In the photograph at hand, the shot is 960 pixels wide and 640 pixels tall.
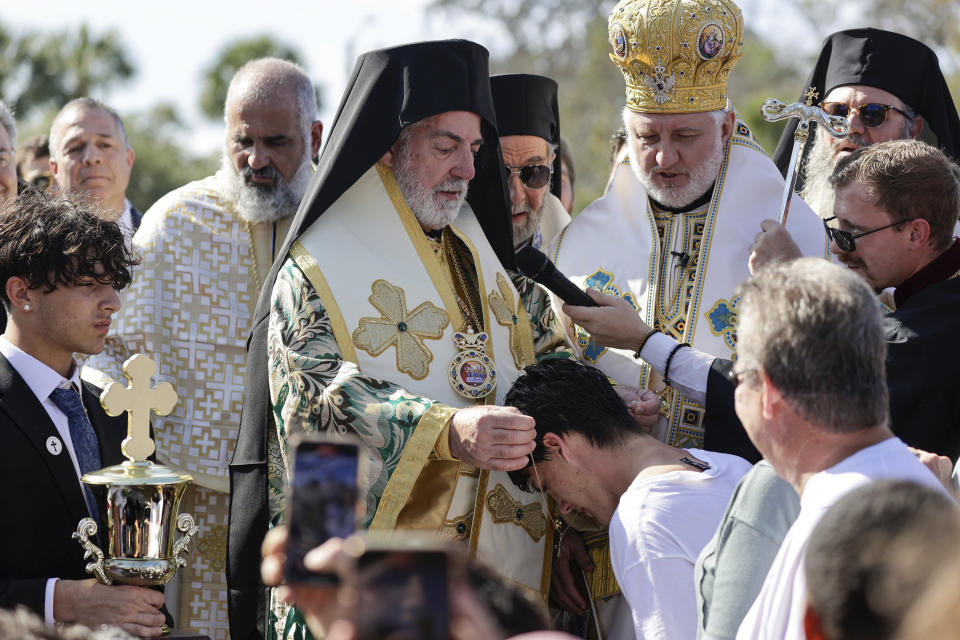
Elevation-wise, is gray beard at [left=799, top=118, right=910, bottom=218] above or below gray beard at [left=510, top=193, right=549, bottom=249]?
above

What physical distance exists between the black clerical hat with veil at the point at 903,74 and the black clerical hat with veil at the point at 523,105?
119cm

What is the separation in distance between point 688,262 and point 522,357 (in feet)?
2.93

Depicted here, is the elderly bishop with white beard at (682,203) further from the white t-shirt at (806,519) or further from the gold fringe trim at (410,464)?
the white t-shirt at (806,519)

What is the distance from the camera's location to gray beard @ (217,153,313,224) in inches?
213

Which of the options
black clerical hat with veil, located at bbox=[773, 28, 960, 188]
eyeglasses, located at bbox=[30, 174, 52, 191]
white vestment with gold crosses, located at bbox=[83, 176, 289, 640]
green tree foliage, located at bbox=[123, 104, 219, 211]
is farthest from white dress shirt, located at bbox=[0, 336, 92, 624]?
green tree foliage, located at bbox=[123, 104, 219, 211]

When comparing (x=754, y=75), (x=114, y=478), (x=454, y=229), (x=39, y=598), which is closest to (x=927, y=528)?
(x=114, y=478)

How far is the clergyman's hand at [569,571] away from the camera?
14.3 ft

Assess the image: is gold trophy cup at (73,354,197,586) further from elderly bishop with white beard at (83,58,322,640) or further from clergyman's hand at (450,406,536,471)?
elderly bishop with white beard at (83,58,322,640)

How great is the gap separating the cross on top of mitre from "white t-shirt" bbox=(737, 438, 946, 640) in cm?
170

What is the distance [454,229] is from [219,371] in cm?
134

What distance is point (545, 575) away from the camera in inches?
171

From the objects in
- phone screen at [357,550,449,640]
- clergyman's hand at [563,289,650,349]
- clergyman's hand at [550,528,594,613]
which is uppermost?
clergyman's hand at [563,289,650,349]

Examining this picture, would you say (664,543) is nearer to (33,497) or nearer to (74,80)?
(33,497)

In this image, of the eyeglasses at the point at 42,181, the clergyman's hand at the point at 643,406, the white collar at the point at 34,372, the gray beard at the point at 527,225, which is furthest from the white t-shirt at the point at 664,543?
the eyeglasses at the point at 42,181
